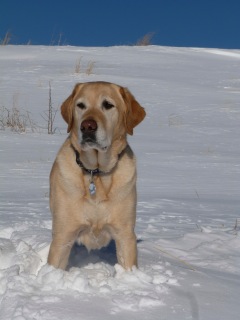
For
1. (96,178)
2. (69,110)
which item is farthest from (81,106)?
(96,178)

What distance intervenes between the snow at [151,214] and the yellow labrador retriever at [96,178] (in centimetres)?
21

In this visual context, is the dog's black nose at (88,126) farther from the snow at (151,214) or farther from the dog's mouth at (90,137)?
the snow at (151,214)

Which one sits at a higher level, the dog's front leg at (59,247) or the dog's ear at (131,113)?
the dog's ear at (131,113)

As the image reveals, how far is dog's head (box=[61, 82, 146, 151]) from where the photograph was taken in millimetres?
3404

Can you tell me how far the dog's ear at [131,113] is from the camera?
3.63 m

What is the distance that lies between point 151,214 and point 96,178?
167 centimetres

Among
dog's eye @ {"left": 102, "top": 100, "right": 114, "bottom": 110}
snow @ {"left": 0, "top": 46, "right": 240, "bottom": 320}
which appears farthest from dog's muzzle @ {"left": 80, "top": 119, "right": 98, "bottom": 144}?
snow @ {"left": 0, "top": 46, "right": 240, "bottom": 320}

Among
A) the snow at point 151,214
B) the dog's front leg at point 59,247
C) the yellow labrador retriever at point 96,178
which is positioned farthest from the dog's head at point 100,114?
the snow at point 151,214

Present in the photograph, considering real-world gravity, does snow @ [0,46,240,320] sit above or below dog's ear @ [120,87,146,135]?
below

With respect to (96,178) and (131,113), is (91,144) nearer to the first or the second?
(96,178)

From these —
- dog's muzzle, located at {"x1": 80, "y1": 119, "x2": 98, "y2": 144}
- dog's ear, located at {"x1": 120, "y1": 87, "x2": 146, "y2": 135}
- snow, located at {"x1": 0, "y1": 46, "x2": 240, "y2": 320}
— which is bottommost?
snow, located at {"x1": 0, "y1": 46, "x2": 240, "y2": 320}

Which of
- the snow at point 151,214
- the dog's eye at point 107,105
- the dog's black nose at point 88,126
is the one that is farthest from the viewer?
the dog's eye at point 107,105

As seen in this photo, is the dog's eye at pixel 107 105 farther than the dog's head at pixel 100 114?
Yes

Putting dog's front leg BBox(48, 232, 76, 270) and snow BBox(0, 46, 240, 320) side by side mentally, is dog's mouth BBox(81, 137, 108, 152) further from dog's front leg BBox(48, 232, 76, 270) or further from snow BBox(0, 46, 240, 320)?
snow BBox(0, 46, 240, 320)
